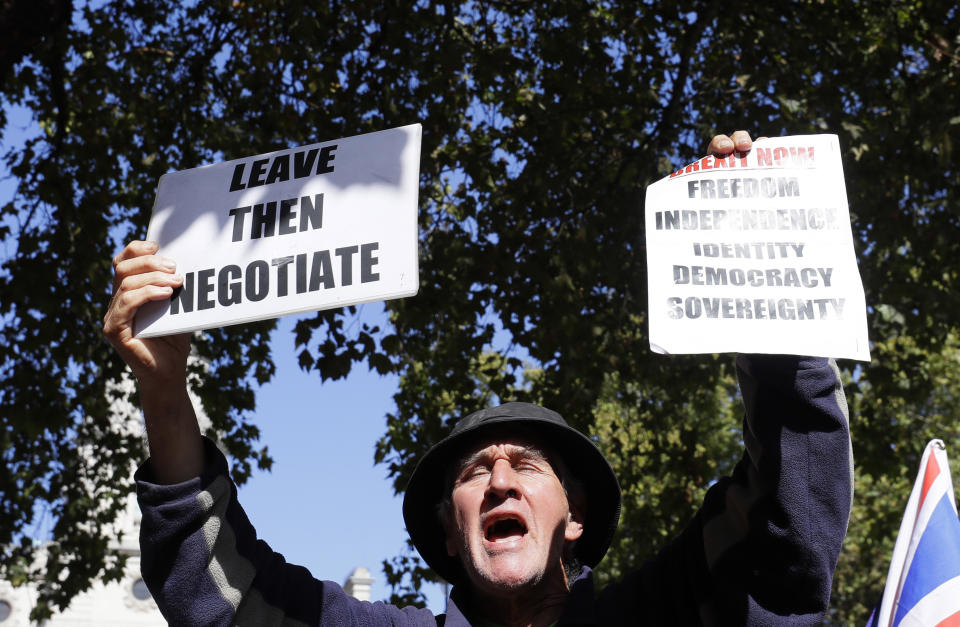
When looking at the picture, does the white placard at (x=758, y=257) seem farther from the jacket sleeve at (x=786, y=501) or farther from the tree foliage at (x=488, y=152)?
the tree foliage at (x=488, y=152)

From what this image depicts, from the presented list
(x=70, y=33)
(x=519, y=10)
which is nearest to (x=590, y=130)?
(x=519, y=10)

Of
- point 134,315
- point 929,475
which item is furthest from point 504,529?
point 929,475

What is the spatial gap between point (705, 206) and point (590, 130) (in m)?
5.31

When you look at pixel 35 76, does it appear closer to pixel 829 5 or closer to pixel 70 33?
pixel 70 33

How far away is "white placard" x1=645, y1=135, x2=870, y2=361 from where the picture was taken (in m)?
2.05

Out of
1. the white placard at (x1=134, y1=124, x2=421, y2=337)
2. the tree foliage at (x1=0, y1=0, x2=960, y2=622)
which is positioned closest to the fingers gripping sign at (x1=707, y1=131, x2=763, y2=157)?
the white placard at (x1=134, y1=124, x2=421, y2=337)

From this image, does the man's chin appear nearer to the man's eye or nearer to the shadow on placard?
the man's eye

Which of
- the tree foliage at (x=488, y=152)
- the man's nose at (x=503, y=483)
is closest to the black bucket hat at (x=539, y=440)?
the man's nose at (x=503, y=483)

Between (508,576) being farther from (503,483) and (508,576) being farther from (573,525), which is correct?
(573,525)

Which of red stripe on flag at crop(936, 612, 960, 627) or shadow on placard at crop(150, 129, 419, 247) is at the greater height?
shadow on placard at crop(150, 129, 419, 247)

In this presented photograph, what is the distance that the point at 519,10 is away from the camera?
789cm

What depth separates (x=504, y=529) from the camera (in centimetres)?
255

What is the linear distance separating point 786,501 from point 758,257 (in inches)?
19.4

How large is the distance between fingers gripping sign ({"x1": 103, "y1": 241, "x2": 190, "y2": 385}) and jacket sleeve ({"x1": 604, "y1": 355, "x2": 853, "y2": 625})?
3.97 ft
